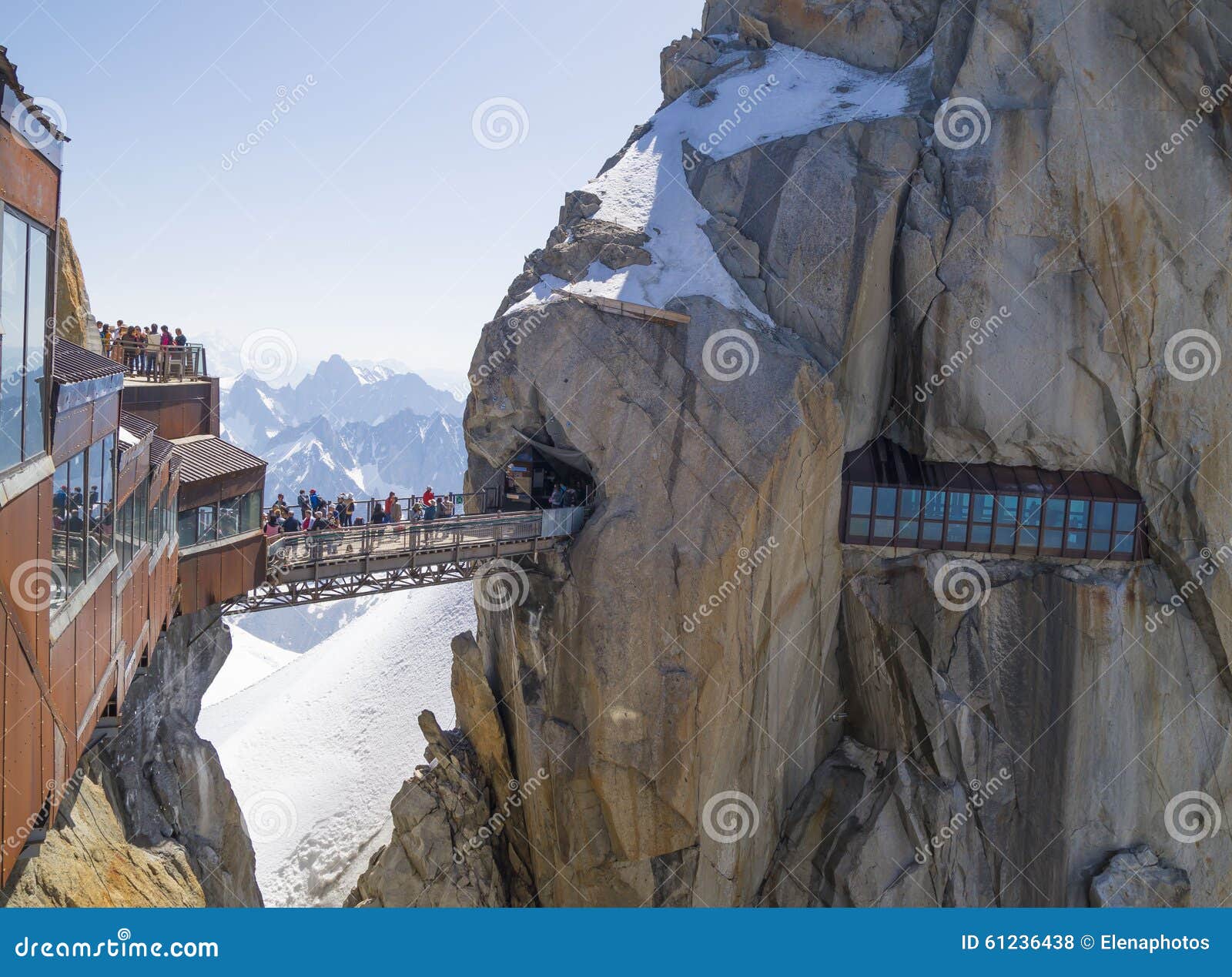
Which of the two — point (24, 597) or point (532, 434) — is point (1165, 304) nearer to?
point (532, 434)

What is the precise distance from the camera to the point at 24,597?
969cm

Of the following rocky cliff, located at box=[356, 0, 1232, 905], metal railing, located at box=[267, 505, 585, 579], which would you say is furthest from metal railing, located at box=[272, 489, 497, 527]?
rocky cliff, located at box=[356, 0, 1232, 905]

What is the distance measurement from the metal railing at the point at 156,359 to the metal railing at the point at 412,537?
523 cm

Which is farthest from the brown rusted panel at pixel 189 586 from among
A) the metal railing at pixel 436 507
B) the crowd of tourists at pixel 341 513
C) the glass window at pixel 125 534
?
the glass window at pixel 125 534

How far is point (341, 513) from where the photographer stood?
2886cm

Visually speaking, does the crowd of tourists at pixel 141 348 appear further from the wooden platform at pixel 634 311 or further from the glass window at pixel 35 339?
the glass window at pixel 35 339

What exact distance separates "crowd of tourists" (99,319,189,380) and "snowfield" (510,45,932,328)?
30.8 ft

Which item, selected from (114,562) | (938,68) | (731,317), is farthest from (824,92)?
(114,562)

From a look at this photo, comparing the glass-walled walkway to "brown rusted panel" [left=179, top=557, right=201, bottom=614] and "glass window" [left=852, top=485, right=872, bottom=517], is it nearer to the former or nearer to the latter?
"glass window" [left=852, top=485, right=872, bottom=517]

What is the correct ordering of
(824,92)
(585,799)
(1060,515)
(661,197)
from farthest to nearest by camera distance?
(824,92) → (661,197) → (1060,515) → (585,799)

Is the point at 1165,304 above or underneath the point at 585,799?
above

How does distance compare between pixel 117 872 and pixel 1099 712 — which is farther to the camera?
pixel 1099 712

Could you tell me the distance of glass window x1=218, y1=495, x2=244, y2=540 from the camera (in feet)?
72.4

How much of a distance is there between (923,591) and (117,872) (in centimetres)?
2337
